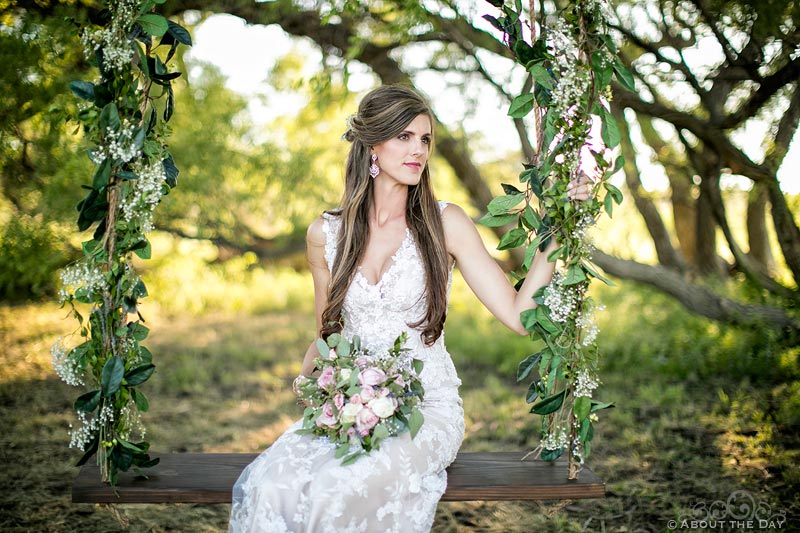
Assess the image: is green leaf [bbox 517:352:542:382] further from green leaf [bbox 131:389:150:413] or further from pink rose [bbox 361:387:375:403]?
green leaf [bbox 131:389:150:413]

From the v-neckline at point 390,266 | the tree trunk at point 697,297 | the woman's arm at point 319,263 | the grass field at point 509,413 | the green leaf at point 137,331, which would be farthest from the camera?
the tree trunk at point 697,297

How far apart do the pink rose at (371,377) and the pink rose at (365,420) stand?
10cm

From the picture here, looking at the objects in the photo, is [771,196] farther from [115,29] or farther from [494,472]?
[115,29]

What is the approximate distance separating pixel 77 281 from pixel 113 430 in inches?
23.7

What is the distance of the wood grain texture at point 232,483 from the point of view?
265 cm

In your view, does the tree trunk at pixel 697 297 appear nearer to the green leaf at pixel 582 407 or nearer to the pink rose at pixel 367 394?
the green leaf at pixel 582 407

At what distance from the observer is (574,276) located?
255 centimetres

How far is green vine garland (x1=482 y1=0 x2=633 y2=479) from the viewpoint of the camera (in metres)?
2.54

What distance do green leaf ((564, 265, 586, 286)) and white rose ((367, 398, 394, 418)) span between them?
80 cm

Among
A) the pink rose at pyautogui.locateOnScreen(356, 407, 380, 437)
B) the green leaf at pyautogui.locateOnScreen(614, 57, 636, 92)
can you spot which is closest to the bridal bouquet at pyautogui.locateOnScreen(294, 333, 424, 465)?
the pink rose at pyautogui.locateOnScreen(356, 407, 380, 437)

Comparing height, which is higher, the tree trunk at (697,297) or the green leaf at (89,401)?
the tree trunk at (697,297)

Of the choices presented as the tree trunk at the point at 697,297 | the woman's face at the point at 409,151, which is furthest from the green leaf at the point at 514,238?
the tree trunk at the point at 697,297

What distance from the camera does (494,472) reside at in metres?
2.82

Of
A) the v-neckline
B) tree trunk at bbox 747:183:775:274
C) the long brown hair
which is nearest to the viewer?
the long brown hair
